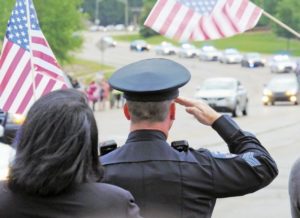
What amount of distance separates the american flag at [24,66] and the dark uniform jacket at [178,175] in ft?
11.7

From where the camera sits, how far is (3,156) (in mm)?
8594

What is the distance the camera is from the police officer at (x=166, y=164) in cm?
387

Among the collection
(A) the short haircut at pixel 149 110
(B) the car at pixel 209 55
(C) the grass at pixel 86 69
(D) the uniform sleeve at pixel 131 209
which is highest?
(A) the short haircut at pixel 149 110

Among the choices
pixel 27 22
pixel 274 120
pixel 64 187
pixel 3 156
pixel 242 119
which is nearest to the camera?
pixel 64 187

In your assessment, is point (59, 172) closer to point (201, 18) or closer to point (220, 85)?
point (201, 18)

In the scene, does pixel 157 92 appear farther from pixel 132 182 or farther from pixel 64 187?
pixel 64 187

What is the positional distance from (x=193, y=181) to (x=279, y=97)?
39.3m

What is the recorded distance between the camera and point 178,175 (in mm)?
3879

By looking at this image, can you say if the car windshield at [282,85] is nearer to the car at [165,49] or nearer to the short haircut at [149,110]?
the short haircut at [149,110]

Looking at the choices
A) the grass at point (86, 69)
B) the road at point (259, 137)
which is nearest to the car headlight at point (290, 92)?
the road at point (259, 137)

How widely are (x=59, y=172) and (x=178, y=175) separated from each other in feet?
2.20

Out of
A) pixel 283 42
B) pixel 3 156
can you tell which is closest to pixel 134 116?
pixel 3 156

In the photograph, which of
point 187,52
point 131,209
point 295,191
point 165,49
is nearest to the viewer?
point 131,209

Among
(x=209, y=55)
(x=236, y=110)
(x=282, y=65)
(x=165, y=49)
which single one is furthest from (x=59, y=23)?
(x=165, y=49)
